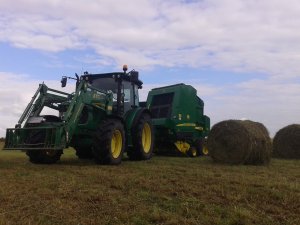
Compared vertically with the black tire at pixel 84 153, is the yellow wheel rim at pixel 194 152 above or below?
above

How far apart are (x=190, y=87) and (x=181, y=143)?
214 cm

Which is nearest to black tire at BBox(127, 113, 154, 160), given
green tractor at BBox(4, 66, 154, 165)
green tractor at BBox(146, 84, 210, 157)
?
green tractor at BBox(4, 66, 154, 165)

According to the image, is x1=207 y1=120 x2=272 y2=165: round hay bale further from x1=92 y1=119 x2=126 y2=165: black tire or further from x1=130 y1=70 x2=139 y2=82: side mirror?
x1=92 y1=119 x2=126 y2=165: black tire

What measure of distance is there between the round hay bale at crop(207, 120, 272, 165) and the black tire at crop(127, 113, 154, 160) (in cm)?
170

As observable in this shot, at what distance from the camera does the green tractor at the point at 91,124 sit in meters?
9.52

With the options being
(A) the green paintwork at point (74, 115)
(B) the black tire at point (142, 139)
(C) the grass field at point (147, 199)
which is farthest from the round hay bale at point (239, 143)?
(C) the grass field at point (147, 199)

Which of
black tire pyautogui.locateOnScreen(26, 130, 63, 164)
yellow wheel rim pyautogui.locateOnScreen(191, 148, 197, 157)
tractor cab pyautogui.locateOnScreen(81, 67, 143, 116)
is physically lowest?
black tire pyautogui.locateOnScreen(26, 130, 63, 164)

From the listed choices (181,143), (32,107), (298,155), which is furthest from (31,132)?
(298,155)

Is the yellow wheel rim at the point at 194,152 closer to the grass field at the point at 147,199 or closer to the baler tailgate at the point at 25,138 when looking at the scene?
the baler tailgate at the point at 25,138

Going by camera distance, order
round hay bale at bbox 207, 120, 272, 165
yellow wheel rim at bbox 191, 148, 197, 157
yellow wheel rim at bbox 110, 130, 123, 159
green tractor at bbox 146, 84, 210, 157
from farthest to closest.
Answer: yellow wheel rim at bbox 191, 148, 197, 157
green tractor at bbox 146, 84, 210, 157
round hay bale at bbox 207, 120, 272, 165
yellow wheel rim at bbox 110, 130, 123, 159

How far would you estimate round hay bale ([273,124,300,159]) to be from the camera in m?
14.7

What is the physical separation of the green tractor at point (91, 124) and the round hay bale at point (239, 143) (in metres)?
1.88

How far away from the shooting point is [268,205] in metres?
5.46

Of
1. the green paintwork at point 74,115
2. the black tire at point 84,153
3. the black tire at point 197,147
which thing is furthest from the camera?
the black tire at point 197,147
